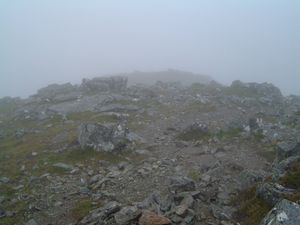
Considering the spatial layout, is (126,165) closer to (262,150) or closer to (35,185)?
(35,185)

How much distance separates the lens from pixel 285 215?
8.64 meters

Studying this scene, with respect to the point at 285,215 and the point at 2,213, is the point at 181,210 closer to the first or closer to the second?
the point at 285,215

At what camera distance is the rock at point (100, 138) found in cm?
2266

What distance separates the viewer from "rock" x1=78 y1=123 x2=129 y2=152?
22.7m

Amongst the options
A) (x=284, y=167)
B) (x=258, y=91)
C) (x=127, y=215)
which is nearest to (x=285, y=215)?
(x=127, y=215)

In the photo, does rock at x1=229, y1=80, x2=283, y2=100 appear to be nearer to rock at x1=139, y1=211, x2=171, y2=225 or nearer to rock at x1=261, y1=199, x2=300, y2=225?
rock at x1=139, y1=211, x2=171, y2=225

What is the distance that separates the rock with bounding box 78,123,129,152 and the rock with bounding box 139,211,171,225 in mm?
10997

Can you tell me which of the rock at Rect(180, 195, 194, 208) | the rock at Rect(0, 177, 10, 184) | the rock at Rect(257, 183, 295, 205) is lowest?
the rock at Rect(0, 177, 10, 184)

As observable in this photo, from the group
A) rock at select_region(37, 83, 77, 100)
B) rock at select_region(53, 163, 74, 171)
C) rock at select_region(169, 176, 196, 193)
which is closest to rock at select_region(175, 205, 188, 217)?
rock at select_region(169, 176, 196, 193)

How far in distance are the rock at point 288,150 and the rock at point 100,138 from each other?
10899 millimetres

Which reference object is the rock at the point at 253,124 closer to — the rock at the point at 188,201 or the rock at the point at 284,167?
the rock at the point at 284,167

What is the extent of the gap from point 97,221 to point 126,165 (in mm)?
A: 7504

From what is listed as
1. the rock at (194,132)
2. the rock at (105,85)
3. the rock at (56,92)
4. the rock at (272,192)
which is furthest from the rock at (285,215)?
the rock at (56,92)

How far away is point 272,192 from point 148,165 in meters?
8.91
